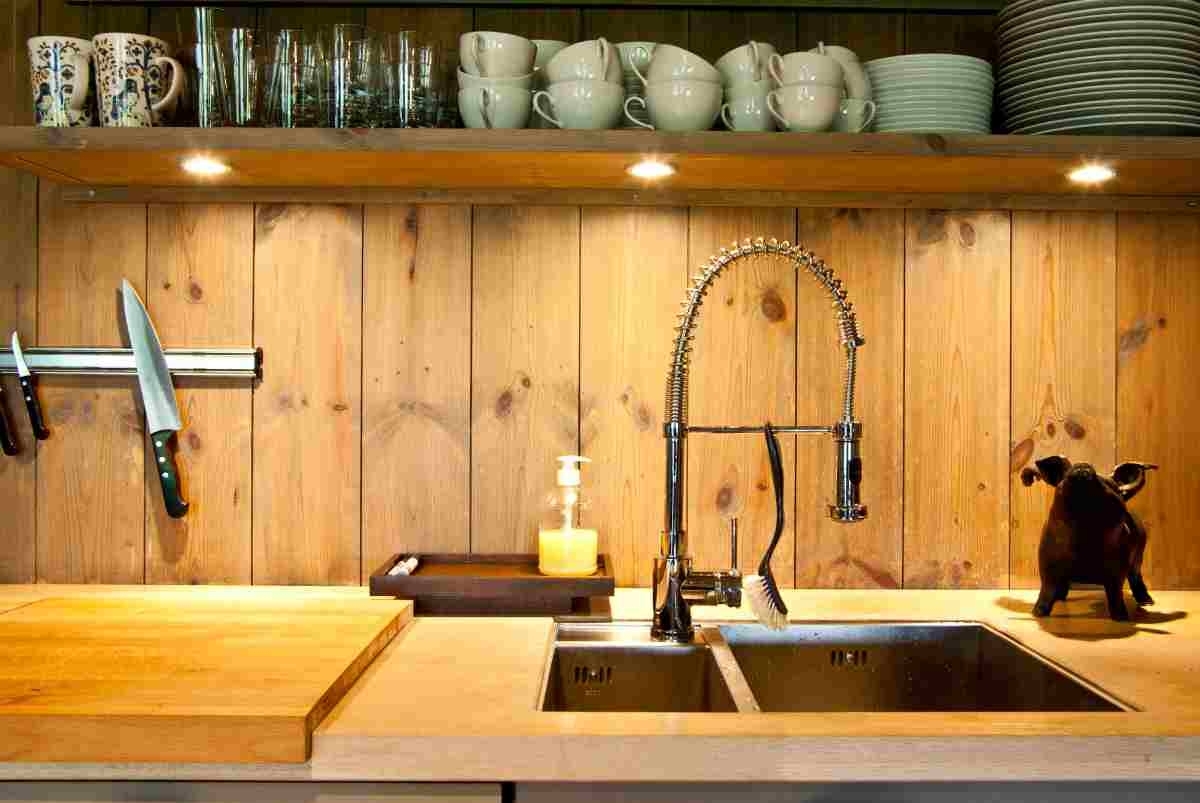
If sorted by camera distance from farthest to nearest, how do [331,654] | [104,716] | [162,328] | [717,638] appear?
[162,328], [717,638], [331,654], [104,716]

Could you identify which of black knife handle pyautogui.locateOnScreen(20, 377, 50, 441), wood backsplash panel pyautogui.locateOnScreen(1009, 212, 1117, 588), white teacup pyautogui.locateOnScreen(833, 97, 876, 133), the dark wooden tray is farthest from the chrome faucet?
black knife handle pyautogui.locateOnScreen(20, 377, 50, 441)

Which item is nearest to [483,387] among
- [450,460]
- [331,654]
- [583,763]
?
[450,460]

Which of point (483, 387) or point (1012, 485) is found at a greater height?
point (483, 387)

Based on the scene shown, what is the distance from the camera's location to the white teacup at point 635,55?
160 centimetres

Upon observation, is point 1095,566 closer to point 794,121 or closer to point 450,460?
point 794,121

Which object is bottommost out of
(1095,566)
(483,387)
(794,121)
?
(1095,566)

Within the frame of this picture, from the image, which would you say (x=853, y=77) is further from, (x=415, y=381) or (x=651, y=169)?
(x=415, y=381)

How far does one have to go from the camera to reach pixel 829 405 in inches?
70.6

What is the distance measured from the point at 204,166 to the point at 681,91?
687mm

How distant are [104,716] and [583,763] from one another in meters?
0.45

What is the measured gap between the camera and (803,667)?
1562mm

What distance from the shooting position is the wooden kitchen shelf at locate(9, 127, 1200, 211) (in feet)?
4.87

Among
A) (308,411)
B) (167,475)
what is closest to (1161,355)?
(308,411)

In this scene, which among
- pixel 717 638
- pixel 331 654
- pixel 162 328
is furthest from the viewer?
pixel 162 328
